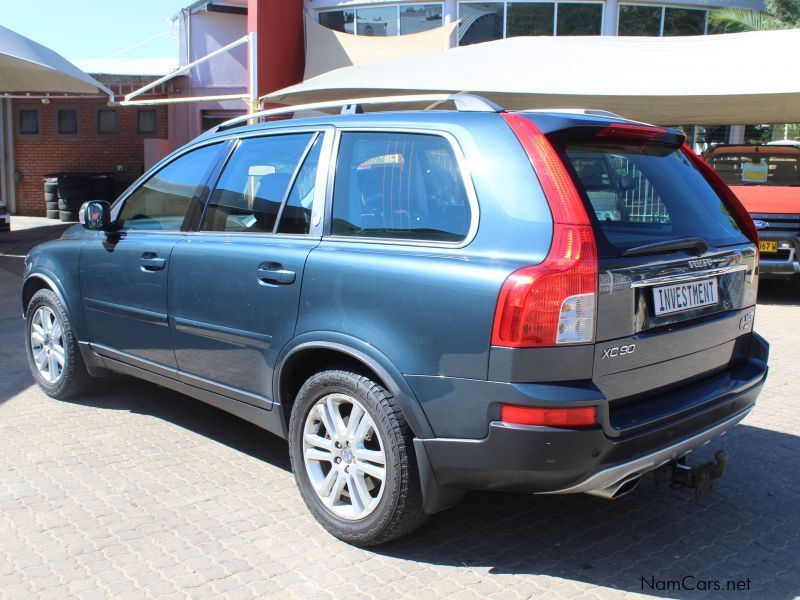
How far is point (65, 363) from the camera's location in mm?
5215

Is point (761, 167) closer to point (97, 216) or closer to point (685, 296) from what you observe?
point (685, 296)

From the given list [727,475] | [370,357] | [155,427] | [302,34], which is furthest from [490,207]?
[302,34]

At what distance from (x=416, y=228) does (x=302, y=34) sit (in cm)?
1568

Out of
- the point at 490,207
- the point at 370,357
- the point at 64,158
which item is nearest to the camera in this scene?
the point at 490,207

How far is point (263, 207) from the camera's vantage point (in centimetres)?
390

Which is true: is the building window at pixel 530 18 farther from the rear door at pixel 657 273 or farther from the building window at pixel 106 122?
the rear door at pixel 657 273

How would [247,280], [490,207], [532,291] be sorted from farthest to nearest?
1. [247,280]
2. [490,207]
3. [532,291]

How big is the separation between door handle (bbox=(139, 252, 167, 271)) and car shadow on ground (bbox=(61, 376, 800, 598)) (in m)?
1.16

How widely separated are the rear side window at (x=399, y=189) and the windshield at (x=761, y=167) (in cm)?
838

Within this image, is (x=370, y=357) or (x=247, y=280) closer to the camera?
(x=370, y=357)

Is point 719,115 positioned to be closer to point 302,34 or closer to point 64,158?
point 302,34

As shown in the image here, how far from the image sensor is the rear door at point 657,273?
2.90 meters

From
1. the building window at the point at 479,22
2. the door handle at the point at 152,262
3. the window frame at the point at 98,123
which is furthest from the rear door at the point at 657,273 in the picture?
the window frame at the point at 98,123

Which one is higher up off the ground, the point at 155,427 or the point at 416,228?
the point at 416,228
